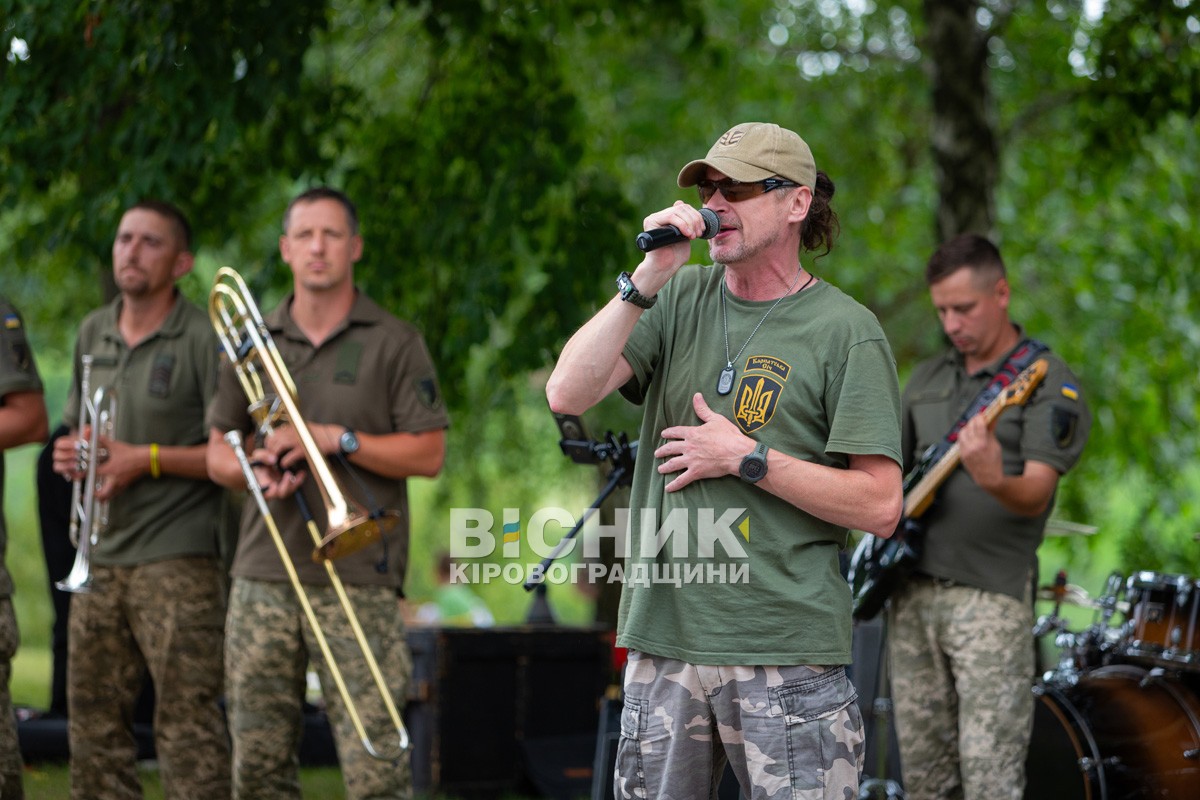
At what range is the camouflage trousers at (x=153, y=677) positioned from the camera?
4.61 m

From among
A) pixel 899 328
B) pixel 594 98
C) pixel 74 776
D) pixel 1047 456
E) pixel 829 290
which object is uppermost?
pixel 594 98

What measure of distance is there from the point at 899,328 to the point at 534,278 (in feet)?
9.90

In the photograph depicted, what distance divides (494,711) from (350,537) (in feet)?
8.98

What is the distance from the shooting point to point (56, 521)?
6.53 metres

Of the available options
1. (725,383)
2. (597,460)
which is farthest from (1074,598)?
(725,383)

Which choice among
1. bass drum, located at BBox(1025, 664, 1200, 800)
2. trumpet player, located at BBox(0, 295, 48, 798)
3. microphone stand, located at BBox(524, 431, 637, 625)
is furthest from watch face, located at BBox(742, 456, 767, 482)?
bass drum, located at BBox(1025, 664, 1200, 800)

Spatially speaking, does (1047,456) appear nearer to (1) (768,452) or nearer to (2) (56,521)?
(1) (768,452)

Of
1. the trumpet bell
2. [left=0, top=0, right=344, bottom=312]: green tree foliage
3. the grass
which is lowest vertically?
the grass

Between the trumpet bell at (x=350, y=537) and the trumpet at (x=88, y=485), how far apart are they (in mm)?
932

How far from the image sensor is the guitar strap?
468 cm

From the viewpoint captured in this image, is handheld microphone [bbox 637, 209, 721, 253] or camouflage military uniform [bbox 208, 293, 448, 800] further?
camouflage military uniform [bbox 208, 293, 448, 800]

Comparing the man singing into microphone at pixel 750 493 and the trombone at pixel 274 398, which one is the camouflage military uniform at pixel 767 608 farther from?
the trombone at pixel 274 398

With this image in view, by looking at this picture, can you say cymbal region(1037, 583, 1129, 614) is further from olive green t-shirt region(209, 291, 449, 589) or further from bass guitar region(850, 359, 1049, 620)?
olive green t-shirt region(209, 291, 449, 589)

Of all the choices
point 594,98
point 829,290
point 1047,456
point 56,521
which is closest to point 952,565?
point 1047,456
